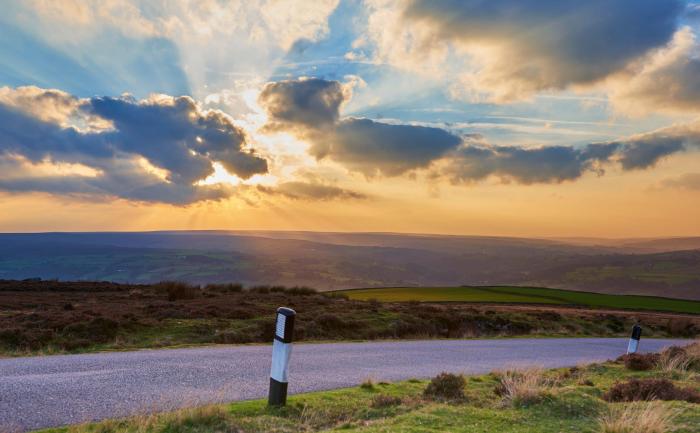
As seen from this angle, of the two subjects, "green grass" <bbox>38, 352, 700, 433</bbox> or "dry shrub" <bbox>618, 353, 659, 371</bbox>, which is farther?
"dry shrub" <bbox>618, 353, 659, 371</bbox>

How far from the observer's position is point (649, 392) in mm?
8125

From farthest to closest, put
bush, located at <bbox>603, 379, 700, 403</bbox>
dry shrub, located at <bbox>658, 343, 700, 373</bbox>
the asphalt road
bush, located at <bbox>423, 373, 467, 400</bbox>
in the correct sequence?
dry shrub, located at <bbox>658, 343, 700, 373</bbox> < bush, located at <bbox>423, 373, 467, 400</bbox> < bush, located at <bbox>603, 379, 700, 403</bbox> < the asphalt road

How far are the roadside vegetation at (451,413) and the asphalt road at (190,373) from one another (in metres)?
0.64

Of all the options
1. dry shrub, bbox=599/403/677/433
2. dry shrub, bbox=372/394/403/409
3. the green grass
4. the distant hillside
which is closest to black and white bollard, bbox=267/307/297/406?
the green grass

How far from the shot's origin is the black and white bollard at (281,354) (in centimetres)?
681

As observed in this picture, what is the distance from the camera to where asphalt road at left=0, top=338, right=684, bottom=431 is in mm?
7121

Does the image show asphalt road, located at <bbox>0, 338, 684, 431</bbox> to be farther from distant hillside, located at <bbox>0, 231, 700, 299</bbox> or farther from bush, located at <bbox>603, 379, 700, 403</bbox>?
distant hillside, located at <bbox>0, 231, 700, 299</bbox>

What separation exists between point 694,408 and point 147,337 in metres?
14.2

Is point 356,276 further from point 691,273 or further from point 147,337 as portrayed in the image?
point 147,337

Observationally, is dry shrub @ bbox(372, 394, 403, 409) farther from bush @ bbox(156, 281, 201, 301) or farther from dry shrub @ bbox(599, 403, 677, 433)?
bush @ bbox(156, 281, 201, 301)

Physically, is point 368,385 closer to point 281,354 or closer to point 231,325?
point 281,354

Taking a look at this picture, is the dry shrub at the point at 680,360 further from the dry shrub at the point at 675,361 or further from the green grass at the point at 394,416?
the green grass at the point at 394,416

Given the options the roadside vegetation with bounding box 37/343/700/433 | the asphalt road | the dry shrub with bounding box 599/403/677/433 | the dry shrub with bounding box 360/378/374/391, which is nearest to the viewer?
the dry shrub with bounding box 599/403/677/433

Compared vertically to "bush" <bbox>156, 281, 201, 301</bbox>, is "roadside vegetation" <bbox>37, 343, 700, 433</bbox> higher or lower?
higher
